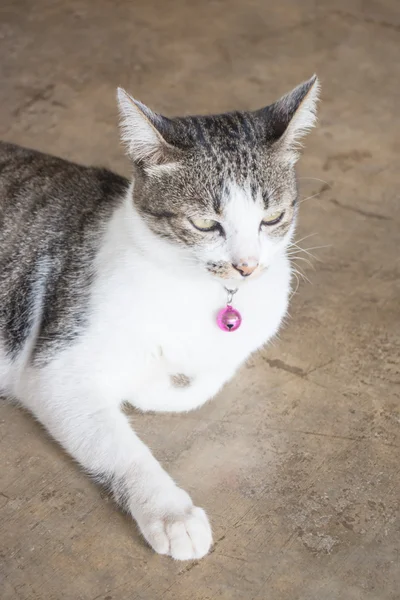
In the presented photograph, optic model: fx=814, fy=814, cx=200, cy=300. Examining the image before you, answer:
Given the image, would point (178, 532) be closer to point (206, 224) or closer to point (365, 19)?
point (206, 224)

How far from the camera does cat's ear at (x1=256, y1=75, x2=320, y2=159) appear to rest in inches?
92.8

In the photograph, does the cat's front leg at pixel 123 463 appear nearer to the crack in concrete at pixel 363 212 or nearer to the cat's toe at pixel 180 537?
the cat's toe at pixel 180 537

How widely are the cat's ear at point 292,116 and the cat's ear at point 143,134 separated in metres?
0.32

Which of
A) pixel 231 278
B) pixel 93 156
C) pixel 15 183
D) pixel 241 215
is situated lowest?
pixel 93 156

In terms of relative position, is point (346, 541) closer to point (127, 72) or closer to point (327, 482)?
point (327, 482)

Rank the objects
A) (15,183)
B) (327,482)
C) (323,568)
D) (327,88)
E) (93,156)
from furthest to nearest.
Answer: (327,88)
(93,156)
(15,183)
(327,482)
(323,568)

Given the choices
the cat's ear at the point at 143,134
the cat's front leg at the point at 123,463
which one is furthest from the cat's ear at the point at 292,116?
the cat's front leg at the point at 123,463

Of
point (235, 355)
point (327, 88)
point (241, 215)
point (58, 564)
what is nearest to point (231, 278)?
point (241, 215)

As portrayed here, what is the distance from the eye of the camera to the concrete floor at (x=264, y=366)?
7.20 ft

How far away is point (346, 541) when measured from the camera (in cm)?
226

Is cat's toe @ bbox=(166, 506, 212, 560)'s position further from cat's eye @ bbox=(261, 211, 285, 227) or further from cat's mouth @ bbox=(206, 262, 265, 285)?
cat's eye @ bbox=(261, 211, 285, 227)

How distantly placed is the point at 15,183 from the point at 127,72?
70.5 inches

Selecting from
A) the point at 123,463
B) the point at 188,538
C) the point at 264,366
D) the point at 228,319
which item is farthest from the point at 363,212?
the point at 188,538

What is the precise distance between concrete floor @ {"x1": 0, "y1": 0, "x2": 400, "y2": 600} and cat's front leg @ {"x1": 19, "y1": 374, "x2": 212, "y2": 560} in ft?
0.24
